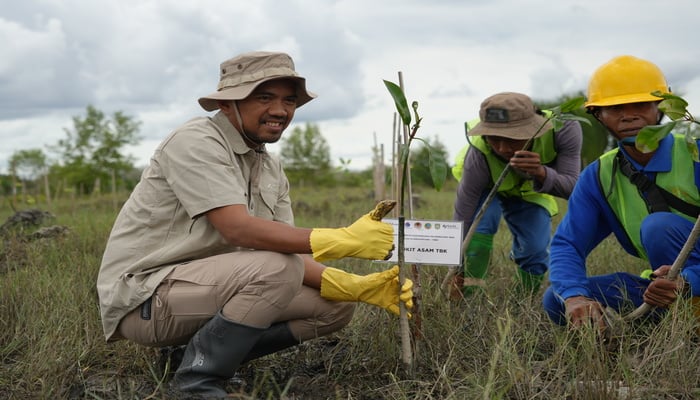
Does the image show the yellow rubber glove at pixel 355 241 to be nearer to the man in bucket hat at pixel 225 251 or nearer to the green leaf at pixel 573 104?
the man in bucket hat at pixel 225 251

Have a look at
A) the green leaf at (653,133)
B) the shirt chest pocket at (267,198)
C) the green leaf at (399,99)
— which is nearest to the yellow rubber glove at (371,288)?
the shirt chest pocket at (267,198)

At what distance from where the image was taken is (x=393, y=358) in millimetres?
2465

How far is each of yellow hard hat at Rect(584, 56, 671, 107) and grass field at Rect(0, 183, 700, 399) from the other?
83cm

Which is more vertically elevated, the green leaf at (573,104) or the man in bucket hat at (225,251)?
the green leaf at (573,104)

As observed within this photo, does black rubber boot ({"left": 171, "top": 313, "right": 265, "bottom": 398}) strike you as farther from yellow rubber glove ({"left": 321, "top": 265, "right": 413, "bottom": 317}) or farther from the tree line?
the tree line

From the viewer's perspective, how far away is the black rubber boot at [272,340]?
8.23ft

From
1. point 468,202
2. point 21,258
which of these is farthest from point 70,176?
point 468,202

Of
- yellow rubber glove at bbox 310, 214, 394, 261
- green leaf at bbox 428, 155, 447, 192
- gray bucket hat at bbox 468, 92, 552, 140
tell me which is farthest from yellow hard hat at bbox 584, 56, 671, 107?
yellow rubber glove at bbox 310, 214, 394, 261

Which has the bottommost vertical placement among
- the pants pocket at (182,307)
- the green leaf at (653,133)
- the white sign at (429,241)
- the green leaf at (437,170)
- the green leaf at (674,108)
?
the pants pocket at (182,307)

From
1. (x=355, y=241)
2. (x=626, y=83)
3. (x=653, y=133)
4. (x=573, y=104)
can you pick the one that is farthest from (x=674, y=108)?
(x=355, y=241)

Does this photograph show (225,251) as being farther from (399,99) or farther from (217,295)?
(399,99)

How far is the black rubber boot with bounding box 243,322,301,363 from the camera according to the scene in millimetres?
2510

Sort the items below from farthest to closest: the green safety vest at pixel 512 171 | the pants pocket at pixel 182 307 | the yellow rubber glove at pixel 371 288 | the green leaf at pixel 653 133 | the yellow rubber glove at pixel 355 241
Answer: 1. the green safety vest at pixel 512 171
2. the yellow rubber glove at pixel 371 288
3. the pants pocket at pixel 182 307
4. the yellow rubber glove at pixel 355 241
5. the green leaf at pixel 653 133

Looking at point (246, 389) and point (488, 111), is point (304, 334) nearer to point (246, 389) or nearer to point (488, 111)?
point (246, 389)
